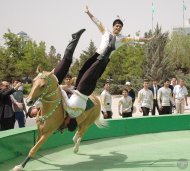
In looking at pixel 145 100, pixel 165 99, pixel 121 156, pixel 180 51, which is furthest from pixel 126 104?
pixel 180 51

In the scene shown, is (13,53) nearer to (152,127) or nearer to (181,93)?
(181,93)

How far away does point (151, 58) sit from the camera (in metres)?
36.8

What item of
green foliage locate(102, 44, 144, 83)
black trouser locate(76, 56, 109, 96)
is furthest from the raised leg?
green foliage locate(102, 44, 144, 83)

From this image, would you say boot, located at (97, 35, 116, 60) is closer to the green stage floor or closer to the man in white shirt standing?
the green stage floor

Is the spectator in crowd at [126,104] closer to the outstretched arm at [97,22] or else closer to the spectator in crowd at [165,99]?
the spectator in crowd at [165,99]

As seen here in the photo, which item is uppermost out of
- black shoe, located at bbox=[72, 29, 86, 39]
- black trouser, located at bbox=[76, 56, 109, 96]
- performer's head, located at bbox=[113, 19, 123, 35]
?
performer's head, located at bbox=[113, 19, 123, 35]

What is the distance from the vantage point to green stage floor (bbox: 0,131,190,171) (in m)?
5.75

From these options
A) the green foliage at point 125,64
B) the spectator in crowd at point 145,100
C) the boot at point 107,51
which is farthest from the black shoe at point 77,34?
the green foliage at point 125,64

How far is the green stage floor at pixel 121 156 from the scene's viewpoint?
5.75 metres

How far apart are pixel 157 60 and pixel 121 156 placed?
3031 centimetres

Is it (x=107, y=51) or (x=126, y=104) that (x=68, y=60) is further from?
(x=126, y=104)

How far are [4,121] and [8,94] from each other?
678mm

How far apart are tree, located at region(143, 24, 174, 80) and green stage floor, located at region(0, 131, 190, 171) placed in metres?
27.7

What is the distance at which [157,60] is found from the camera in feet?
118
